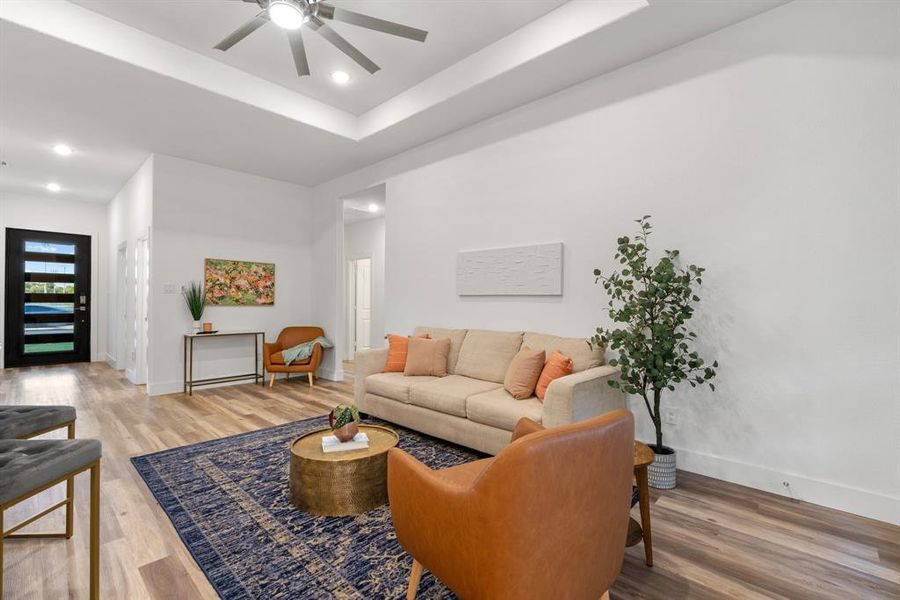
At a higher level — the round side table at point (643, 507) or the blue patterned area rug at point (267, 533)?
the round side table at point (643, 507)

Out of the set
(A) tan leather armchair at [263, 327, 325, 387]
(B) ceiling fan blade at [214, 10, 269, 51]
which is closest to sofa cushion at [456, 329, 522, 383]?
(A) tan leather armchair at [263, 327, 325, 387]

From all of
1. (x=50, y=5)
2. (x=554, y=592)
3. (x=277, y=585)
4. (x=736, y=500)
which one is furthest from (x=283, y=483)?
(x=50, y=5)

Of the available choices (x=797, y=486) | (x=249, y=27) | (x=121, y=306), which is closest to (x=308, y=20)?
(x=249, y=27)

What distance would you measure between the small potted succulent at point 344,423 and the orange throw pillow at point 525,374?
1.28 meters

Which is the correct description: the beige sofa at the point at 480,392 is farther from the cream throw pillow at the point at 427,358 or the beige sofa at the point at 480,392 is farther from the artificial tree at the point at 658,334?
the artificial tree at the point at 658,334

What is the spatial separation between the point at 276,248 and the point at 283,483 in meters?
4.54

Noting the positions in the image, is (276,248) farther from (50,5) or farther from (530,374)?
(530,374)

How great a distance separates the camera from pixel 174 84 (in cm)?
375

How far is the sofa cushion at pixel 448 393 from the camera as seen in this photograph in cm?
338

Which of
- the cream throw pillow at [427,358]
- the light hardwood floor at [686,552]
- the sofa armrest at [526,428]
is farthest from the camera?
the cream throw pillow at [427,358]

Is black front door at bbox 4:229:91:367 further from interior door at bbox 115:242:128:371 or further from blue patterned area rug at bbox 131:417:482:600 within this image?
blue patterned area rug at bbox 131:417:482:600

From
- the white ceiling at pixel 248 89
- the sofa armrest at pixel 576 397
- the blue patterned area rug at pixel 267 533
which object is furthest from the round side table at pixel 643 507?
the white ceiling at pixel 248 89

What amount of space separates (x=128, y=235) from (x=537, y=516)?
798 centimetres

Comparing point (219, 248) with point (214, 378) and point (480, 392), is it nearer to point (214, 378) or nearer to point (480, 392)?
point (214, 378)
